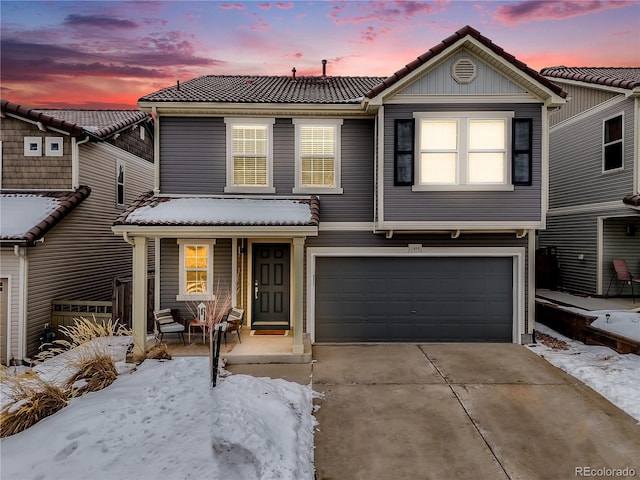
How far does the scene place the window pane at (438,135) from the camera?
7983 mm

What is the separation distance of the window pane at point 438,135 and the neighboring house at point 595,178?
6.15 meters

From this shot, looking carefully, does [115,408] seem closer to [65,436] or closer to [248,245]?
[65,436]

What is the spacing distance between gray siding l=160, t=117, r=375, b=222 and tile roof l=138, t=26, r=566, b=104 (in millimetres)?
608

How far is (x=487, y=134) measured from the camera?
314 inches

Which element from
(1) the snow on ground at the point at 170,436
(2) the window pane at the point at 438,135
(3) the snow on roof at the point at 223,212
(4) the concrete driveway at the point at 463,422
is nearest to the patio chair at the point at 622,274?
(4) the concrete driveway at the point at 463,422

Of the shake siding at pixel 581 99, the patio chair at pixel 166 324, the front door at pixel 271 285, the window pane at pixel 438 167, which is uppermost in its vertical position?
the shake siding at pixel 581 99

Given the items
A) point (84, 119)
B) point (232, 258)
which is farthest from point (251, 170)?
point (84, 119)

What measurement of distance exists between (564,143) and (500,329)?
8760mm

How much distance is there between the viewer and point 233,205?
8203mm

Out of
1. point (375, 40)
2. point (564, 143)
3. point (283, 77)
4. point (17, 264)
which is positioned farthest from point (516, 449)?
point (375, 40)

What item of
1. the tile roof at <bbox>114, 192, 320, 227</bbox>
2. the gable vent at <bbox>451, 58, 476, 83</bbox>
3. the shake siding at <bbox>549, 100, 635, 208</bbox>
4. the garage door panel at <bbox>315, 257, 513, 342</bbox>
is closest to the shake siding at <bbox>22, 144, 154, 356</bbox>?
the tile roof at <bbox>114, 192, 320, 227</bbox>

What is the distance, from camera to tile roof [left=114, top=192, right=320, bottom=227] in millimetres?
7297

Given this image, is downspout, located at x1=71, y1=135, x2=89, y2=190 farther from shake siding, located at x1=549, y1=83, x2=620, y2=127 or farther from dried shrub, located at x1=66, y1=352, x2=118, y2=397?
shake siding, located at x1=549, y1=83, x2=620, y2=127

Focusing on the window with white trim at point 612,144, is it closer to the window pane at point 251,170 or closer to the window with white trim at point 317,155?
the window with white trim at point 317,155
